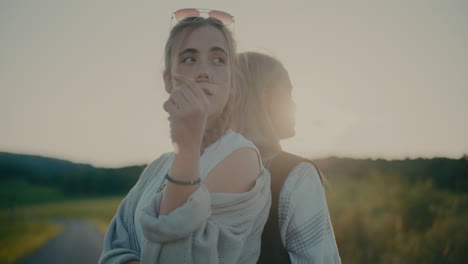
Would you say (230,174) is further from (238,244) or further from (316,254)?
(316,254)

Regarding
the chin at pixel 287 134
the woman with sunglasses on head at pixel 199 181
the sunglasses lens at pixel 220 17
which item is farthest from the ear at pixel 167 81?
the chin at pixel 287 134

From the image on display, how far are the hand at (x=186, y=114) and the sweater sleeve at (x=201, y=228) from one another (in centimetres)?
21

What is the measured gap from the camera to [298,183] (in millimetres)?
2100

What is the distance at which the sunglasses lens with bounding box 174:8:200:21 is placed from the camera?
192 cm

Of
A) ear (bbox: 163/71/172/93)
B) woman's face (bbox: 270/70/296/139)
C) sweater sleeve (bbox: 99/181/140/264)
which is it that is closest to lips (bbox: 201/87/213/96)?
ear (bbox: 163/71/172/93)

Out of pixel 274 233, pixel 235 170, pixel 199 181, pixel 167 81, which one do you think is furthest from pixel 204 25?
pixel 274 233

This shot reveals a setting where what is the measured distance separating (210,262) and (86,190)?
71207mm

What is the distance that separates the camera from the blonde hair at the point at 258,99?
2.42 meters

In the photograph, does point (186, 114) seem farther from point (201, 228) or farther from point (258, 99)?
point (258, 99)

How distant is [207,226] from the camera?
141 centimetres

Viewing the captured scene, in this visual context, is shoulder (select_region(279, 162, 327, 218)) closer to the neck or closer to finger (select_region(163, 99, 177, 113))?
the neck

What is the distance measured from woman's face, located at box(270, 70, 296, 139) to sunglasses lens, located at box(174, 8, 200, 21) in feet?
3.32

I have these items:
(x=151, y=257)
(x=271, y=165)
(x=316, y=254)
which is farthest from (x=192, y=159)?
(x=316, y=254)

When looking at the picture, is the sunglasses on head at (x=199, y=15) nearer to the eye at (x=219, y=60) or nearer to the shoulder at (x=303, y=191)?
the eye at (x=219, y=60)
